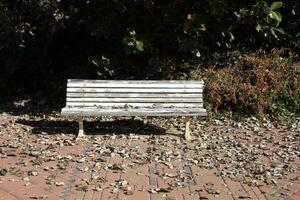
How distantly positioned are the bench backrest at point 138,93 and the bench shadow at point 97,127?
42cm

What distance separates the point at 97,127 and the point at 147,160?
226 centimetres

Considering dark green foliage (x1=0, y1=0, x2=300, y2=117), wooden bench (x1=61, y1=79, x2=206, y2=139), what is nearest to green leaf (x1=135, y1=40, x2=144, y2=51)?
dark green foliage (x1=0, y1=0, x2=300, y2=117)

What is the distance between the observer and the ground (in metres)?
5.60

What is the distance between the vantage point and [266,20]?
9797 millimetres

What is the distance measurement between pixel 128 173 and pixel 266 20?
16.2ft

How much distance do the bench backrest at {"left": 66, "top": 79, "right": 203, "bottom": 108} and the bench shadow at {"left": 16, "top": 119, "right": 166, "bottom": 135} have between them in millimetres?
420

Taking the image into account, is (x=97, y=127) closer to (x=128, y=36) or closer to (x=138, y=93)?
(x=138, y=93)

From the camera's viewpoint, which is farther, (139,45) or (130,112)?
(139,45)

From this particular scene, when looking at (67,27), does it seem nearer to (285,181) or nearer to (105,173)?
(105,173)

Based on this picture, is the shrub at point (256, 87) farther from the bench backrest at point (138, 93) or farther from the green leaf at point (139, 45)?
the green leaf at point (139, 45)

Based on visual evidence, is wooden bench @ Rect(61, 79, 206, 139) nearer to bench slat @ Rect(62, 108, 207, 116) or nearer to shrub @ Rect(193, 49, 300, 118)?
bench slat @ Rect(62, 108, 207, 116)

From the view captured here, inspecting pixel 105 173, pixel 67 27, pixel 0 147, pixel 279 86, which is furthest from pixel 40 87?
pixel 105 173

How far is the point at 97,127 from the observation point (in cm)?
882

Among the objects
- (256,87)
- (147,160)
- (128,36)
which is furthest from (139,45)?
(147,160)
